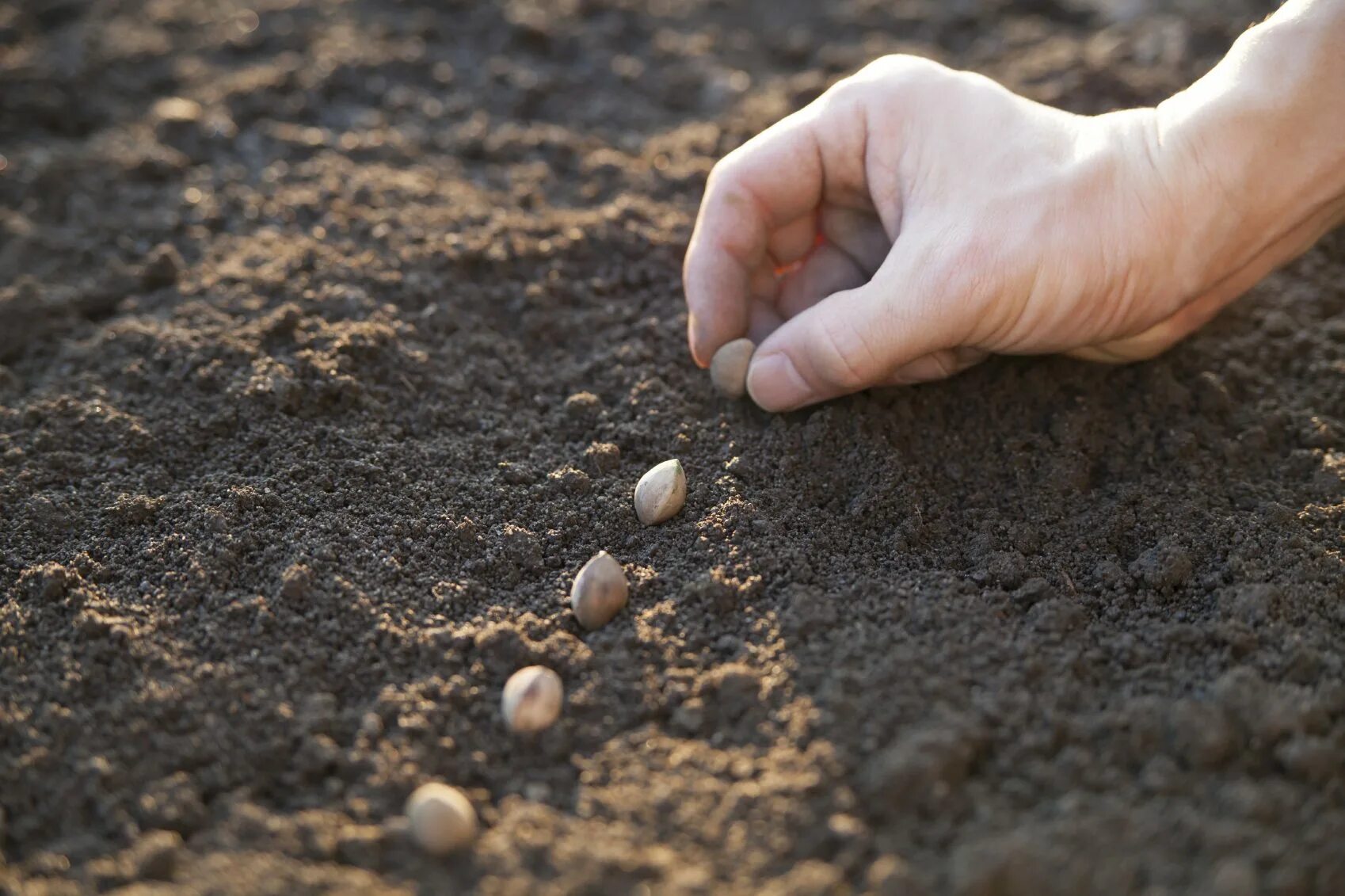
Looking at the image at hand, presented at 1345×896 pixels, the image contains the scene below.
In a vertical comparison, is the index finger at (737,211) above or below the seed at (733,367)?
above

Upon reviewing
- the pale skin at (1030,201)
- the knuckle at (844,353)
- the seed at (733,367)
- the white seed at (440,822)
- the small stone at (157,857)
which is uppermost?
the pale skin at (1030,201)

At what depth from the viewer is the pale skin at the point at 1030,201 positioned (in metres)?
1.45

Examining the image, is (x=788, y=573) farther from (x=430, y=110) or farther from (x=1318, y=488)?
(x=430, y=110)

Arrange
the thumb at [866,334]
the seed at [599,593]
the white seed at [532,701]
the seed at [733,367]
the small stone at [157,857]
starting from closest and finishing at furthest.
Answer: the small stone at [157,857]
the white seed at [532,701]
the seed at [599,593]
the thumb at [866,334]
the seed at [733,367]

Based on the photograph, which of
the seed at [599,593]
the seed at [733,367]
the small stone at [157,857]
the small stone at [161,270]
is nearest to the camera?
the small stone at [157,857]

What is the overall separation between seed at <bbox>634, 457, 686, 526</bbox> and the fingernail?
0.18 metres

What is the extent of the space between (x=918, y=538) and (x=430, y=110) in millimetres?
1457

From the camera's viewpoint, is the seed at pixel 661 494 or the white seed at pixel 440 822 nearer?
the white seed at pixel 440 822

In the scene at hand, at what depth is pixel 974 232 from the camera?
4.76 feet

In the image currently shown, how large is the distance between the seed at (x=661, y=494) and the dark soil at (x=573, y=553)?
0.03 meters

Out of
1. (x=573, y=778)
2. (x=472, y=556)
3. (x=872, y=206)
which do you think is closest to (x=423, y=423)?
(x=472, y=556)

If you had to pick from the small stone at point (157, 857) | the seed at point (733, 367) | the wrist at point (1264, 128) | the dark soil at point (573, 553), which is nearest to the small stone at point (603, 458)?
the dark soil at point (573, 553)

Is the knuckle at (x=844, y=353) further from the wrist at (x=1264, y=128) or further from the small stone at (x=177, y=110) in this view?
the small stone at (x=177, y=110)

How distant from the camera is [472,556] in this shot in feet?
4.68
